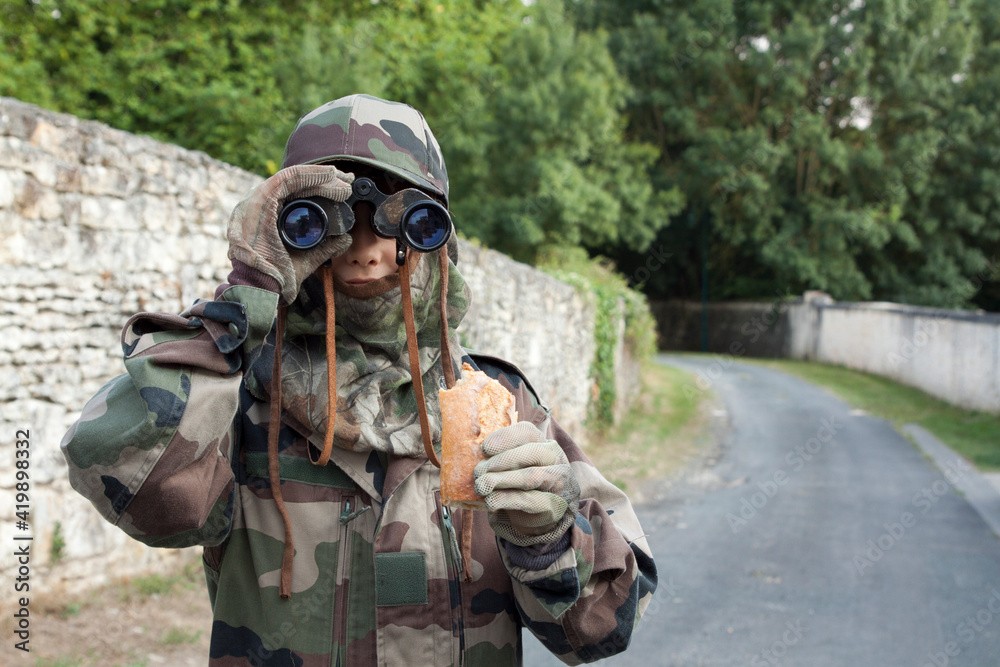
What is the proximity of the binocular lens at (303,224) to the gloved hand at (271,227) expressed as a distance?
19mm

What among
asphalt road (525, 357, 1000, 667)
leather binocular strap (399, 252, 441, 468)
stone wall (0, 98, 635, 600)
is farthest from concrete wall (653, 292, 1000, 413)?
leather binocular strap (399, 252, 441, 468)

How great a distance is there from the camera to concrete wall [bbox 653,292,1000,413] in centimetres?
1378

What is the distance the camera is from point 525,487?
4.30ft

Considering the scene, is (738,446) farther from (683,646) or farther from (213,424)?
(213,424)

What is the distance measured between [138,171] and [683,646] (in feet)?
14.5

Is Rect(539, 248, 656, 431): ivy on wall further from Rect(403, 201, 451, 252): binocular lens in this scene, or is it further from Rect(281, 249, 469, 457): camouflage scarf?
Rect(403, 201, 451, 252): binocular lens

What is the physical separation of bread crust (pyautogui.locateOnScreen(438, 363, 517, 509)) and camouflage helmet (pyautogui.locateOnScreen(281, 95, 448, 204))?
0.51 meters

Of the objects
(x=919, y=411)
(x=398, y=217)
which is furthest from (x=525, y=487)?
(x=919, y=411)

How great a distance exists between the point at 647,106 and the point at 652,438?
Result: 20049mm

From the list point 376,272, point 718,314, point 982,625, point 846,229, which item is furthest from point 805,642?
point 718,314

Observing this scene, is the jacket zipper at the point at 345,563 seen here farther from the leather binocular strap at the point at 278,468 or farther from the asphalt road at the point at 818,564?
the asphalt road at the point at 818,564

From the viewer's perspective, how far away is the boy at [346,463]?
1.34 metres

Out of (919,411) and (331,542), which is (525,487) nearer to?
(331,542)

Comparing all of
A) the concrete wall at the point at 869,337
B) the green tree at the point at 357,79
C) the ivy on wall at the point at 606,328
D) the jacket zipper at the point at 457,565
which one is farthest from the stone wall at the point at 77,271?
the concrete wall at the point at 869,337
